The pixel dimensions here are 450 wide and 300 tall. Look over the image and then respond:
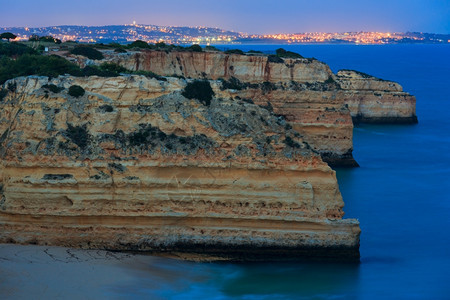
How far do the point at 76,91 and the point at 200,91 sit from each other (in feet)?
11.3

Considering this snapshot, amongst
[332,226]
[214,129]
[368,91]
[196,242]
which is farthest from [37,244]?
[368,91]

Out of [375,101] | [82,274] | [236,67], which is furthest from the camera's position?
[375,101]

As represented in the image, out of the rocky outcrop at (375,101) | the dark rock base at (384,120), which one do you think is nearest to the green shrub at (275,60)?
the rocky outcrop at (375,101)

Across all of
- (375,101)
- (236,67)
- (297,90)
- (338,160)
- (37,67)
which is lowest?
(338,160)

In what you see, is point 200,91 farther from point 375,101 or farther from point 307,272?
point 375,101

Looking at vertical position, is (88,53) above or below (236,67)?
below

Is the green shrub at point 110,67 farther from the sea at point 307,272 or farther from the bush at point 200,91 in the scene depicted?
the sea at point 307,272

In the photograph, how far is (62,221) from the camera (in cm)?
2078

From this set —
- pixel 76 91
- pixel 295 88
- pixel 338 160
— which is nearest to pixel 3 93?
pixel 76 91

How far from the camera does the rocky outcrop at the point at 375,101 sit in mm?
56312

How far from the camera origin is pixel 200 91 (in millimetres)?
22328

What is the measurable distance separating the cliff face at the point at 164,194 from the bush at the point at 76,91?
835mm

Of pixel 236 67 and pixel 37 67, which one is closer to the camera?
pixel 37 67

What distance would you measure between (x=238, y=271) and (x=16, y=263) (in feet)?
18.5
